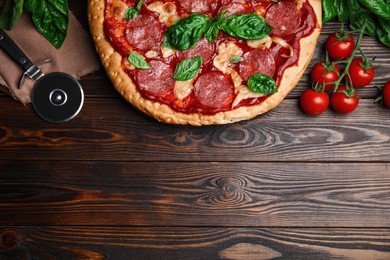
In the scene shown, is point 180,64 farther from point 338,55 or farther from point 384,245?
point 384,245

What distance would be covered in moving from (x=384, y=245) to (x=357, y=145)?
41 centimetres

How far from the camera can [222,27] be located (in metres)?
2.14

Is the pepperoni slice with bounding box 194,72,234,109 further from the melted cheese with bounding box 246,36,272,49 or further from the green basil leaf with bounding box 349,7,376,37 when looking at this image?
the green basil leaf with bounding box 349,7,376,37

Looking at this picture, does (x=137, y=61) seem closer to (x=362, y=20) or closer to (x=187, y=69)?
(x=187, y=69)

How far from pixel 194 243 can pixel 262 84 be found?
2.27 feet

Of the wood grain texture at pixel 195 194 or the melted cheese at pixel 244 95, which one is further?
the wood grain texture at pixel 195 194

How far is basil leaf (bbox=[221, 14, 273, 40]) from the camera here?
2.12 meters

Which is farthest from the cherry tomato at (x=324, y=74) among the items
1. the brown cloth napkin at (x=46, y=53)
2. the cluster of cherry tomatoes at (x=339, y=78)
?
the brown cloth napkin at (x=46, y=53)

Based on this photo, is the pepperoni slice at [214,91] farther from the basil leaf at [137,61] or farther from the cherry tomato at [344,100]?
the cherry tomato at [344,100]

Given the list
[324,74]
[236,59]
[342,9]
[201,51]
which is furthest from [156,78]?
[342,9]

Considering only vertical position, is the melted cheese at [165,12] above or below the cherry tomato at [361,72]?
above

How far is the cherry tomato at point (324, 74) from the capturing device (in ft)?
7.22

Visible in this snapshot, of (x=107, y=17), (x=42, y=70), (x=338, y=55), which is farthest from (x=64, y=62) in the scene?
(x=338, y=55)

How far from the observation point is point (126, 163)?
2.31 m
